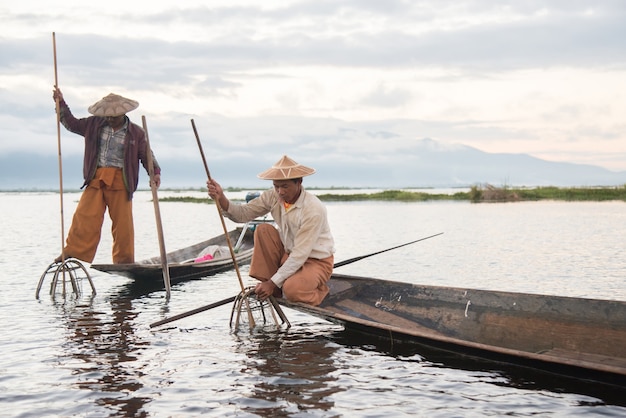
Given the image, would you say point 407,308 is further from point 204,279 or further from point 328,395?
point 204,279

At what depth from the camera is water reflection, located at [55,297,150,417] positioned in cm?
492

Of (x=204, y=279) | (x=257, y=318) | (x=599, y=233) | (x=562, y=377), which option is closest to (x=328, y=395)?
(x=562, y=377)

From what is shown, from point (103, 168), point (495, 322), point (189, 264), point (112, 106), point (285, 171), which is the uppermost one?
point (112, 106)

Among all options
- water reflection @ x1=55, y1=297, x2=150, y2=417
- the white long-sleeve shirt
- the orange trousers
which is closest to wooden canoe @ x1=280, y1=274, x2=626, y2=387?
the white long-sleeve shirt

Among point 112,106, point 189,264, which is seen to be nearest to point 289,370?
point 189,264

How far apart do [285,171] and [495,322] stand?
220 centimetres

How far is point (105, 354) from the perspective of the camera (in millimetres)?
6098

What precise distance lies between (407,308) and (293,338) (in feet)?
3.60

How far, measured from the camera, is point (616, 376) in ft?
14.2

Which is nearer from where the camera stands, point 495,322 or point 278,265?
point 495,322

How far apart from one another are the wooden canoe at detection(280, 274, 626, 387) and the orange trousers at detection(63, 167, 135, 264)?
329 cm

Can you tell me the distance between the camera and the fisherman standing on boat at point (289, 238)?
619 centimetres

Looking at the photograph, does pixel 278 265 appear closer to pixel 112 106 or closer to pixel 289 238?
pixel 289 238

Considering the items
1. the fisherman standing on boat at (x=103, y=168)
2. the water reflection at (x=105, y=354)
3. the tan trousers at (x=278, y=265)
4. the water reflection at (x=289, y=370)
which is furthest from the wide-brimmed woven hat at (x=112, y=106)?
the water reflection at (x=289, y=370)
